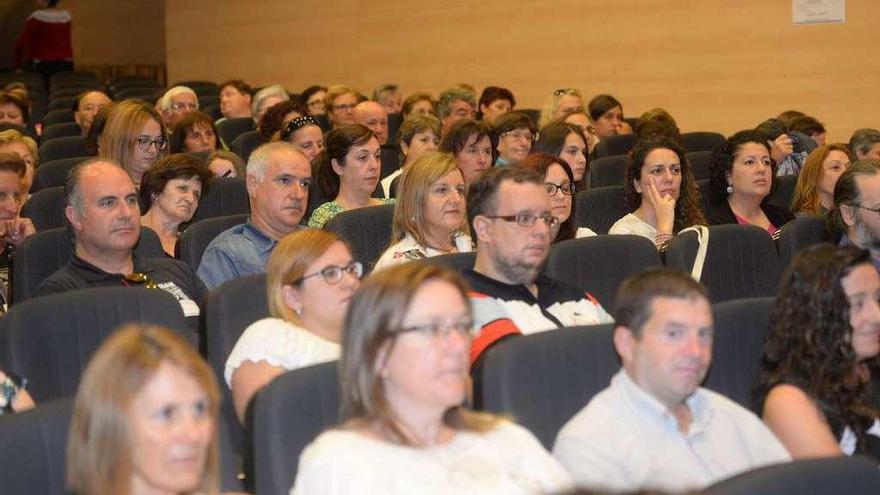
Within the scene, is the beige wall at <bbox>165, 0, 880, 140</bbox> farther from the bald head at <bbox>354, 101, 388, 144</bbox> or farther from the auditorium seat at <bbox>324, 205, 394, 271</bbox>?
the auditorium seat at <bbox>324, 205, 394, 271</bbox>

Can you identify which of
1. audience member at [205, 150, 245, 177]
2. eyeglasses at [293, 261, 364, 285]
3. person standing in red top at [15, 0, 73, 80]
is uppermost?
person standing in red top at [15, 0, 73, 80]

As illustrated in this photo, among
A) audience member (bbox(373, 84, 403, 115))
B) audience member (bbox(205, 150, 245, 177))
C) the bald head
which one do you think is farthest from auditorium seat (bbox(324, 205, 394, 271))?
audience member (bbox(373, 84, 403, 115))

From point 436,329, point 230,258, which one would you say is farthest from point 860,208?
point 436,329

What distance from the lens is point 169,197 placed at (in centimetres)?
505

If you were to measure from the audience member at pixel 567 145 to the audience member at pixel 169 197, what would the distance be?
1.62 meters

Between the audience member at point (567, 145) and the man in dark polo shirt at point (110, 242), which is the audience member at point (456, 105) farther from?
the man in dark polo shirt at point (110, 242)

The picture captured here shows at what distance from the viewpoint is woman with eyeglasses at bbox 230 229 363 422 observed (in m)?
3.07

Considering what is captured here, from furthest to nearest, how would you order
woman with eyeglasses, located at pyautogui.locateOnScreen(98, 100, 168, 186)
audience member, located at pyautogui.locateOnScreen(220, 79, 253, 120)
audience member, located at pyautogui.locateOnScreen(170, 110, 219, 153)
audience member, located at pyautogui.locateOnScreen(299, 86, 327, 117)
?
audience member, located at pyautogui.locateOnScreen(220, 79, 253, 120) → audience member, located at pyautogui.locateOnScreen(299, 86, 327, 117) → audience member, located at pyautogui.locateOnScreen(170, 110, 219, 153) → woman with eyeglasses, located at pyautogui.locateOnScreen(98, 100, 168, 186)

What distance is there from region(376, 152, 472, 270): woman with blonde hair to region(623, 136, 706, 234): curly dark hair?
3.75ft

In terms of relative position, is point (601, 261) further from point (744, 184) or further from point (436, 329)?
point (436, 329)

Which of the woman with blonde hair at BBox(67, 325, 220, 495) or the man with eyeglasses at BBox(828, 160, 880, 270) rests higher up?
the man with eyeglasses at BBox(828, 160, 880, 270)

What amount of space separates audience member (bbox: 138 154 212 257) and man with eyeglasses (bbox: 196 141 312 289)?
1.19ft

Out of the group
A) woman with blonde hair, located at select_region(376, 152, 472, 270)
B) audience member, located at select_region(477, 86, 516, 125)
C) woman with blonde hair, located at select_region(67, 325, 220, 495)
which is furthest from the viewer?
audience member, located at select_region(477, 86, 516, 125)

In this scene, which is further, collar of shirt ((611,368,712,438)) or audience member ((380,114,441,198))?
Result: audience member ((380,114,441,198))
